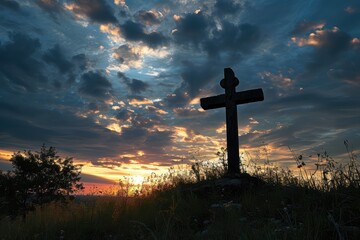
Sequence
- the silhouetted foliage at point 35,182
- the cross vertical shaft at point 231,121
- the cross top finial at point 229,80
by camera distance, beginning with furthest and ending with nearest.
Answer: the silhouetted foliage at point 35,182 → the cross top finial at point 229,80 → the cross vertical shaft at point 231,121

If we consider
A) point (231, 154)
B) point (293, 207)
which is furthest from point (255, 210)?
point (231, 154)

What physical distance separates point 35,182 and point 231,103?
1299 cm

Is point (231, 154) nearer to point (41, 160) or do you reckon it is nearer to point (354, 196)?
point (354, 196)

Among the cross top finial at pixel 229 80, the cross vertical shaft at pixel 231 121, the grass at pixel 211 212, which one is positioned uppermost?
the cross top finial at pixel 229 80

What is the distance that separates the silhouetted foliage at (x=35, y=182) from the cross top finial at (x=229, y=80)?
11.8 m

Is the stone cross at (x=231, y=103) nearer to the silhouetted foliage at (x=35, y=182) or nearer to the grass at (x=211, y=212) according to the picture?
the grass at (x=211, y=212)

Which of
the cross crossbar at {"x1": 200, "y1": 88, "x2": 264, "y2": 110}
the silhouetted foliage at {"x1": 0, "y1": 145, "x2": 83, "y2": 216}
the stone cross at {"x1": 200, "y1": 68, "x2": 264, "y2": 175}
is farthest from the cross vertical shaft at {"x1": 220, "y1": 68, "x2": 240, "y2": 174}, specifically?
the silhouetted foliage at {"x1": 0, "y1": 145, "x2": 83, "y2": 216}

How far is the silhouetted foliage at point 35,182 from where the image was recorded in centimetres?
1759

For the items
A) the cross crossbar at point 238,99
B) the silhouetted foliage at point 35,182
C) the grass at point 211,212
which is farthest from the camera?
the silhouetted foliage at point 35,182

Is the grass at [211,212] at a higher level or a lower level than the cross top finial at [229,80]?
lower

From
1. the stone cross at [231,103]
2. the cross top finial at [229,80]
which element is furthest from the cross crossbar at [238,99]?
the cross top finial at [229,80]

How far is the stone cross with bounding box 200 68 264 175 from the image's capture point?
10.2 metres

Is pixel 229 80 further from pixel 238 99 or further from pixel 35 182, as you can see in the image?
pixel 35 182

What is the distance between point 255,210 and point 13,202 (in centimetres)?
1539
